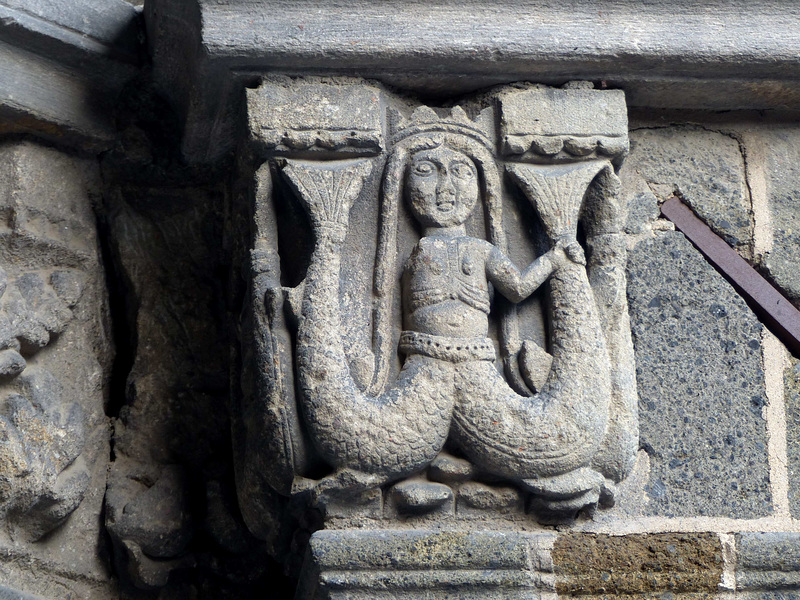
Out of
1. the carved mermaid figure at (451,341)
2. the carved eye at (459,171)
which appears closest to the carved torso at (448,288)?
the carved mermaid figure at (451,341)

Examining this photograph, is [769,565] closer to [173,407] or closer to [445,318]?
[445,318]

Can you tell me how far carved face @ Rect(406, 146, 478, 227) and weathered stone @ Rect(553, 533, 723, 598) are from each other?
1.95 ft

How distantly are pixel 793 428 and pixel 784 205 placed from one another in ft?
1.54

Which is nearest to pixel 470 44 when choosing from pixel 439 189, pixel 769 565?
pixel 439 189

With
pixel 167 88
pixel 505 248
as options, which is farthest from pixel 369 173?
pixel 167 88

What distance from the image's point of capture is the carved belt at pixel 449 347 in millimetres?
1956

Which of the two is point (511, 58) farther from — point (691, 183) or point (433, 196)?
point (691, 183)

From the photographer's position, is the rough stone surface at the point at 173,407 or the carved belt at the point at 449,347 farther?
the rough stone surface at the point at 173,407

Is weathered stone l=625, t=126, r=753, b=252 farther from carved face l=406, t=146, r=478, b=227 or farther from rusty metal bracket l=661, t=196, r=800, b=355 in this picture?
carved face l=406, t=146, r=478, b=227

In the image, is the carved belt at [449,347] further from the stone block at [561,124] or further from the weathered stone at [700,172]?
the weathered stone at [700,172]

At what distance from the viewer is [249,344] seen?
2.04 meters

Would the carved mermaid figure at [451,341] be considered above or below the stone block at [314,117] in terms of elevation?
below

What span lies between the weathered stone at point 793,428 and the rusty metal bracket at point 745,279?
52 millimetres

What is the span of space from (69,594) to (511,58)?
1300 millimetres
